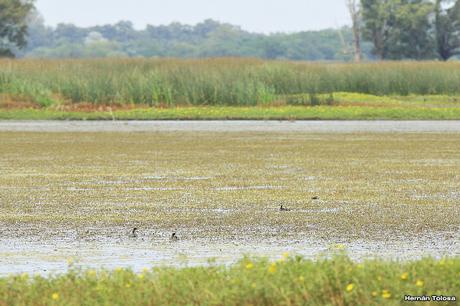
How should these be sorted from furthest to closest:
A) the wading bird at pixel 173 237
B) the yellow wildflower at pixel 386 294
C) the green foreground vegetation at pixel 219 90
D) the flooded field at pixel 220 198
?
the green foreground vegetation at pixel 219 90
the wading bird at pixel 173 237
the flooded field at pixel 220 198
the yellow wildflower at pixel 386 294

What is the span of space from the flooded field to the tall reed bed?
44.7 ft

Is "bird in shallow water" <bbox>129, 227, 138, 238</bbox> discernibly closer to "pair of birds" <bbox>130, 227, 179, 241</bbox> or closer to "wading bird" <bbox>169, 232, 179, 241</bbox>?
"pair of birds" <bbox>130, 227, 179, 241</bbox>

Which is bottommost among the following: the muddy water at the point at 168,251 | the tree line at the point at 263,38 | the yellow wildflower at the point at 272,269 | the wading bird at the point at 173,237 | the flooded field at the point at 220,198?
the tree line at the point at 263,38

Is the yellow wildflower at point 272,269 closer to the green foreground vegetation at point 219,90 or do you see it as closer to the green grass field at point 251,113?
the green grass field at point 251,113

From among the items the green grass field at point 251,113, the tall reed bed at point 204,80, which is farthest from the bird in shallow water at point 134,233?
the tall reed bed at point 204,80

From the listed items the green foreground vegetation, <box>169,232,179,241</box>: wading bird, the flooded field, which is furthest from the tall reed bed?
<box>169,232,179,241</box>: wading bird

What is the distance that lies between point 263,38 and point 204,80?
100 metres

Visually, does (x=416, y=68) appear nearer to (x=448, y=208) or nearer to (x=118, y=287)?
(x=448, y=208)

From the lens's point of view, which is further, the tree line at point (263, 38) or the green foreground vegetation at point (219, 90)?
the tree line at point (263, 38)

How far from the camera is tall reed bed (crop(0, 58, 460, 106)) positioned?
1617 inches

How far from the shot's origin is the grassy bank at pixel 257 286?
8.00 m

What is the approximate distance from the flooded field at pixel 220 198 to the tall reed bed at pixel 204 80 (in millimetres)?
13630

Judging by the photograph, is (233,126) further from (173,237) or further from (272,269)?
(272,269)

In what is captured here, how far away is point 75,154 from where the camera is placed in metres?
22.6
